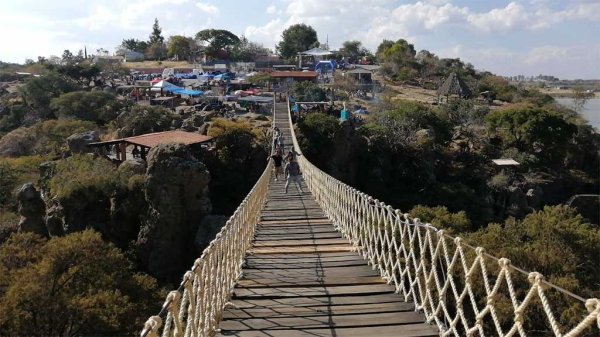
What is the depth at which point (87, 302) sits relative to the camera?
10773 millimetres

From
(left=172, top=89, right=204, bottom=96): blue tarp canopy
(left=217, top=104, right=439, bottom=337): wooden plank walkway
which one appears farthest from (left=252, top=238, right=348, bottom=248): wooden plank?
(left=172, top=89, right=204, bottom=96): blue tarp canopy

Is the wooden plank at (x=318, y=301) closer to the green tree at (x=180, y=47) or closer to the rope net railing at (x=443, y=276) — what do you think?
the rope net railing at (x=443, y=276)

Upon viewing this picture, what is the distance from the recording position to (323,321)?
398 centimetres

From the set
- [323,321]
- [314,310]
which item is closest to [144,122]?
[314,310]

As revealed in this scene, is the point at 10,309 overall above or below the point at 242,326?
below

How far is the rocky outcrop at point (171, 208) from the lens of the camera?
17.4m

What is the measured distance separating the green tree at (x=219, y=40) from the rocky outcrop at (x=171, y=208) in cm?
6526

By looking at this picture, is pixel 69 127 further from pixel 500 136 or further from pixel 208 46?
pixel 208 46

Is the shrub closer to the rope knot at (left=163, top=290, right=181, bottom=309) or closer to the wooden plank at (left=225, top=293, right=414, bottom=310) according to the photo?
the wooden plank at (left=225, top=293, right=414, bottom=310)

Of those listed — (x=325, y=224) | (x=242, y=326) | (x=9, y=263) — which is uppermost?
(x=242, y=326)

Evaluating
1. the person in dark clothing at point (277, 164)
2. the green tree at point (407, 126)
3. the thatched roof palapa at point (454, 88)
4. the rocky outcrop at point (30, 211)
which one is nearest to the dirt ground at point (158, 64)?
the thatched roof palapa at point (454, 88)

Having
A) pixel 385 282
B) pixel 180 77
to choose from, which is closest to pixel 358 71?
pixel 180 77

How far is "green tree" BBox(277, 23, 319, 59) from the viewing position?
84562 mm

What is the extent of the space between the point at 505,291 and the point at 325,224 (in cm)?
499
